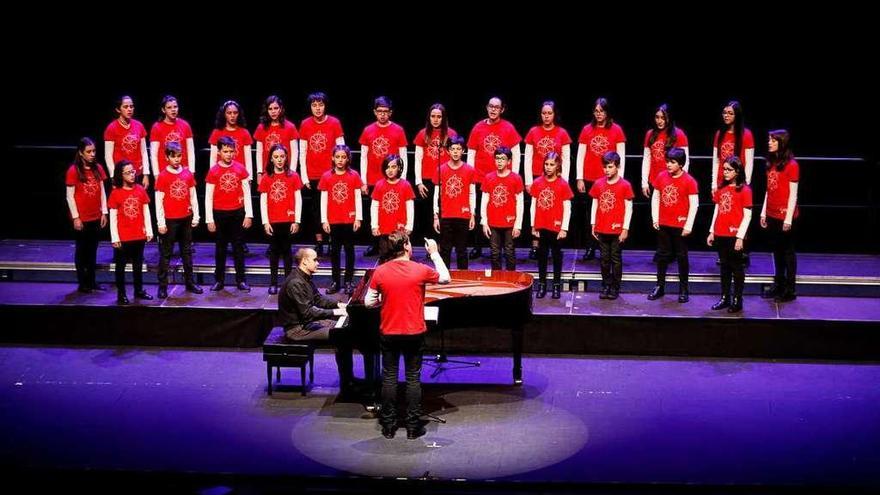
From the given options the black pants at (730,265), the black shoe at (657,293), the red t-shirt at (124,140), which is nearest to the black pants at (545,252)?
the black shoe at (657,293)

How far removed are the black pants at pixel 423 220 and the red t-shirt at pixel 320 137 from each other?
129cm

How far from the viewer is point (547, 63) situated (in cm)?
1125

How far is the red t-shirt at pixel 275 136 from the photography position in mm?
10375

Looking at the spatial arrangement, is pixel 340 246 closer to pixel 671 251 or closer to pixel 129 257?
pixel 129 257

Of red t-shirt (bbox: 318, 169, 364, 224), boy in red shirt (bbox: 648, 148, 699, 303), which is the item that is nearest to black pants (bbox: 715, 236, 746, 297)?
boy in red shirt (bbox: 648, 148, 699, 303)

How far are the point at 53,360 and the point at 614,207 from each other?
15.7 feet

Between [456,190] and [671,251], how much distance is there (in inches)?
75.6

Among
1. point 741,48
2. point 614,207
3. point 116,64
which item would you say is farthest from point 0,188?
point 741,48

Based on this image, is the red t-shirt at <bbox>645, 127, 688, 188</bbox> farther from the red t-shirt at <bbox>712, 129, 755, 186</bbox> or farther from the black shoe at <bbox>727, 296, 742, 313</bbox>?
the black shoe at <bbox>727, 296, 742, 313</bbox>

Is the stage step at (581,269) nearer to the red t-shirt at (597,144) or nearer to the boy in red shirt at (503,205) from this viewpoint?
the boy in red shirt at (503,205)

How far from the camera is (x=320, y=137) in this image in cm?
1033

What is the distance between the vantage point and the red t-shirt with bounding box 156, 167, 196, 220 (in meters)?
9.65

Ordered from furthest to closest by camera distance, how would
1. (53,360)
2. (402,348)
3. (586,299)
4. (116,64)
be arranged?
(116,64)
(586,299)
(53,360)
(402,348)

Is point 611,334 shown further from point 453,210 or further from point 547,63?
point 547,63
